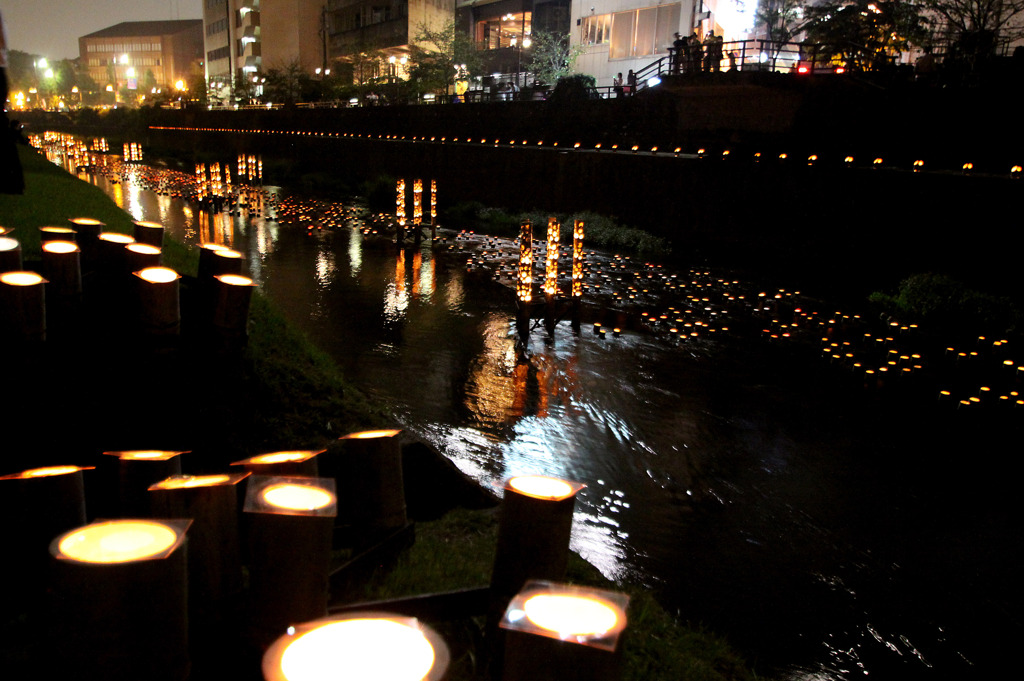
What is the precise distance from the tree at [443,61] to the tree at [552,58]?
4667mm

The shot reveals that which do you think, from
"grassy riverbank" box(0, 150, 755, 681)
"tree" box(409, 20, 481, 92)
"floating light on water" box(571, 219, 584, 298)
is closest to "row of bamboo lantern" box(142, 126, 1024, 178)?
"tree" box(409, 20, 481, 92)

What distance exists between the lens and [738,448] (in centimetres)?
855

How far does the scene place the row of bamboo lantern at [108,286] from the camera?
409 centimetres

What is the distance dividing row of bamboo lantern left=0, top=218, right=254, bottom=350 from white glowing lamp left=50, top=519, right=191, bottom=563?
2364 mm

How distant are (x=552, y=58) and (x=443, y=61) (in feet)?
24.4

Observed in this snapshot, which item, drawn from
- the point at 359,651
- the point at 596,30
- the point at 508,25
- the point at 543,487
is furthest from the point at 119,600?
the point at 508,25

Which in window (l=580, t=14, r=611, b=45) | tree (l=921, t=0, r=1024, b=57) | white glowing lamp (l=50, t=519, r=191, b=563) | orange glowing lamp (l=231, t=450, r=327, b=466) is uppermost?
window (l=580, t=14, r=611, b=45)

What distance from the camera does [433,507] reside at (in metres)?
5.22

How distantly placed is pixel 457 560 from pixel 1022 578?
16.9ft

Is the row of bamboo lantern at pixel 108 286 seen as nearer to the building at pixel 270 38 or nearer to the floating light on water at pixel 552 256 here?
the floating light on water at pixel 552 256

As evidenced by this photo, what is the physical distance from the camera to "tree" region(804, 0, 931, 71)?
80.7 feet

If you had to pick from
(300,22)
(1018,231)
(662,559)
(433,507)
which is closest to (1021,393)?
(1018,231)

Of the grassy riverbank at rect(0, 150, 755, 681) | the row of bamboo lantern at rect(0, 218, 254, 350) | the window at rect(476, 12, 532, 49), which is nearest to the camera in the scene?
the grassy riverbank at rect(0, 150, 755, 681)

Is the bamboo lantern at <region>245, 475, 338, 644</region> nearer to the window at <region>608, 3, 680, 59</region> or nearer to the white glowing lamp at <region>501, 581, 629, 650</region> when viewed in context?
the white glowing lamp at <region>501, 581, 629, 650</region>
